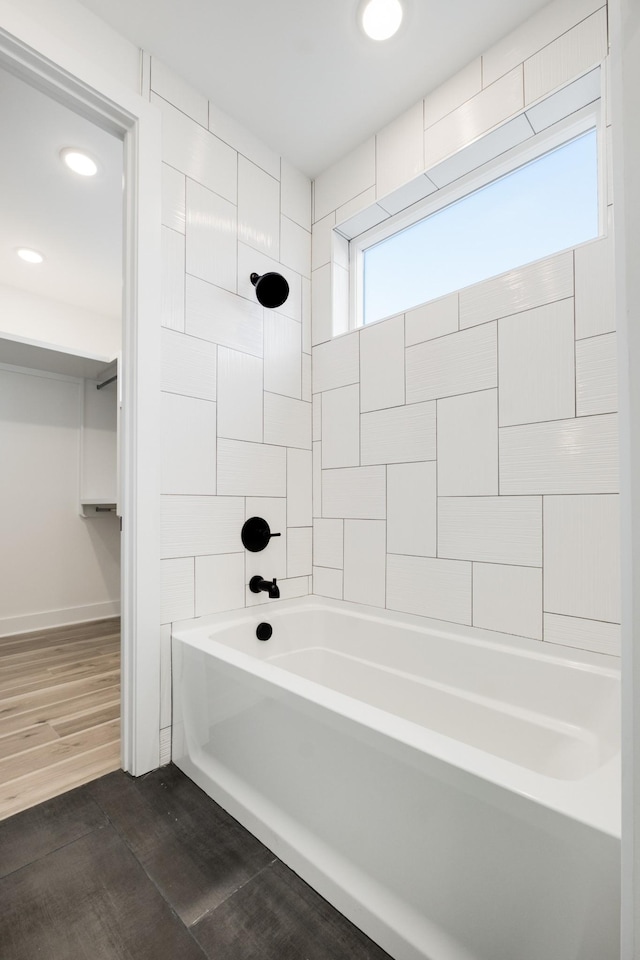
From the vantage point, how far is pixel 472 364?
1649 mm

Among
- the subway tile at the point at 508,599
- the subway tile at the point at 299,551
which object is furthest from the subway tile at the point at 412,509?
the subway tile at the point at 299,551

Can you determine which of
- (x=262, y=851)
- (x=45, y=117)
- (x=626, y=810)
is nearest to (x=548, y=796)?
(x=626, y=810)

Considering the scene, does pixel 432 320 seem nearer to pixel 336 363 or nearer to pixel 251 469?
pixel 336 363

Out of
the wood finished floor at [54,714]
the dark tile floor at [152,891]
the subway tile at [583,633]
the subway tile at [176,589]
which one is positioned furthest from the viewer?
the subway tile at [176,589]

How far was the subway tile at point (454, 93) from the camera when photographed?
66.6 inches

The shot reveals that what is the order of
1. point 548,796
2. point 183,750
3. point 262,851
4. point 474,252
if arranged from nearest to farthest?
point 548,796 → point 262,851 → point 183,750 → point 474,252

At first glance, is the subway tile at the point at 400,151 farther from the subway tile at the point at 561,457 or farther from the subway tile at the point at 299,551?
the subway tile at the point at 299,551

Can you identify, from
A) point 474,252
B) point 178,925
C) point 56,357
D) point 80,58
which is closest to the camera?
point 178,925

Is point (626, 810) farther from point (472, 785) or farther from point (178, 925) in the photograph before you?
point (178, 925)

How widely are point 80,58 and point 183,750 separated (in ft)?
7.42

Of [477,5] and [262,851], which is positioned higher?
[477,5]

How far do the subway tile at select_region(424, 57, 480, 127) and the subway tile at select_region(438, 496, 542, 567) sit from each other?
4.81 ft

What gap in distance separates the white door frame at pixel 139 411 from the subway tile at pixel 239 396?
0.29 metres

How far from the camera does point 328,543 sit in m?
2.16
